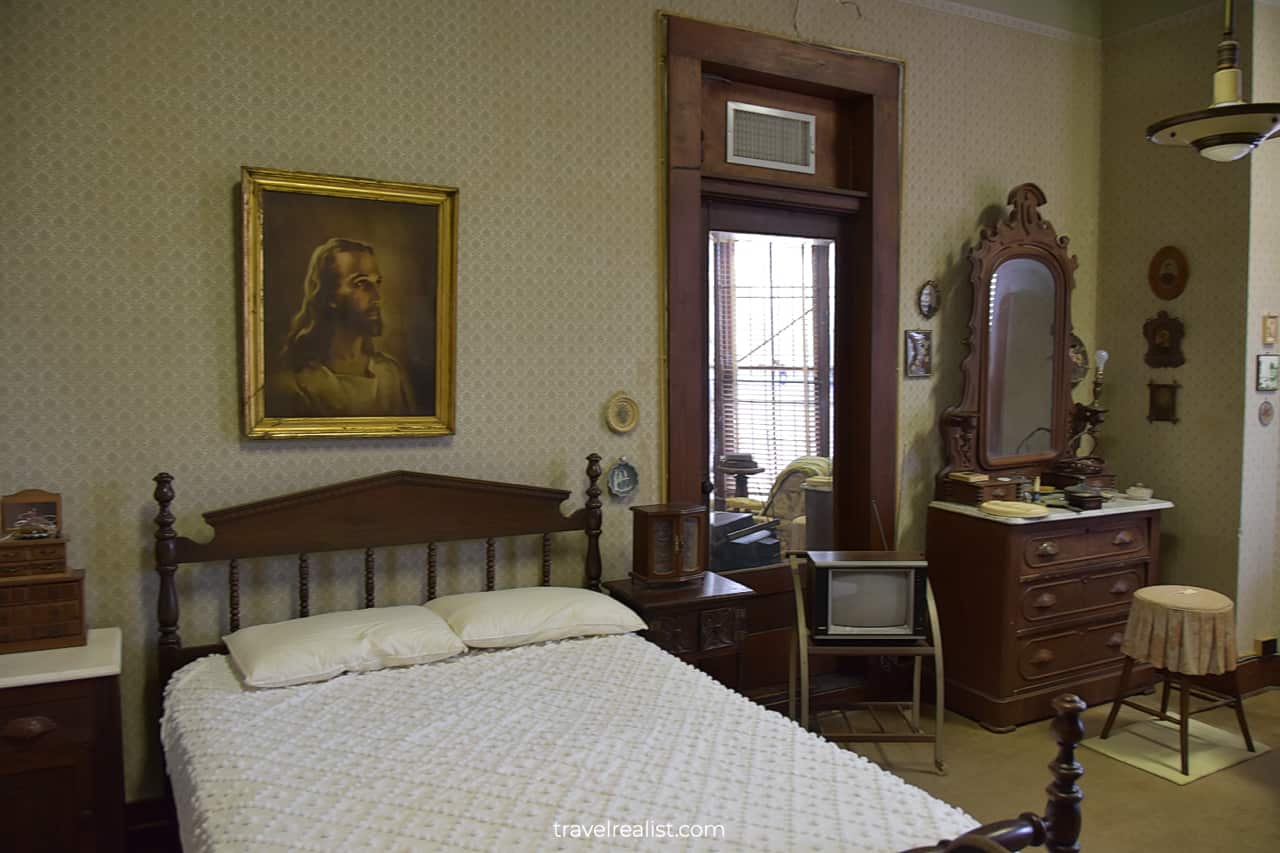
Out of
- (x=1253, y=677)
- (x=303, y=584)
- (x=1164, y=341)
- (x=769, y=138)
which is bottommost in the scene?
(x=1253, y=677)

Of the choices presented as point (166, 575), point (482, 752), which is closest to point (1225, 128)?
point (482, 752)

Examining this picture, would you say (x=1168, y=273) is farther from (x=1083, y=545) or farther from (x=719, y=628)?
(x=719, y=628)

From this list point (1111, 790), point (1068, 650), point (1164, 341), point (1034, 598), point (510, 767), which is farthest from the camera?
point (1164, 341)

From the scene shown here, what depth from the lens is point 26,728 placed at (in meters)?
2.27

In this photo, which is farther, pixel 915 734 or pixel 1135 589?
pixel 1135 589

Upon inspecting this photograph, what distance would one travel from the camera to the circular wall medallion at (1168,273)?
449 cm

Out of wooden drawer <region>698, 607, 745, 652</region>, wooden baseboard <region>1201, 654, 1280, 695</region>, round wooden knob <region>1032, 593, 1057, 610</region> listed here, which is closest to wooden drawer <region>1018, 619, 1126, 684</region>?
round wooden knob <region>1032, 593, 1057, 610</region>

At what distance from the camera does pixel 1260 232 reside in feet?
14.0

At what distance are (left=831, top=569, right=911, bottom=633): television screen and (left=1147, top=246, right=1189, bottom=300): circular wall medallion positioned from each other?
2342mm

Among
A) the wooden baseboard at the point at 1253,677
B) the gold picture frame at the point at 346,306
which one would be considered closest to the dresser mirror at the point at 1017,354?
the wooden baseboard at the point at 1253,677

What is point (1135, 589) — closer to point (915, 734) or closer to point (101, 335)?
point (915, 734)

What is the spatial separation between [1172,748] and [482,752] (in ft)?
10.2

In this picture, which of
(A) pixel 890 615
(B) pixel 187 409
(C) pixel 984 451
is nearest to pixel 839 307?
(C) pixel 984 451

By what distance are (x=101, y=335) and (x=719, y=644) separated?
2.33m
